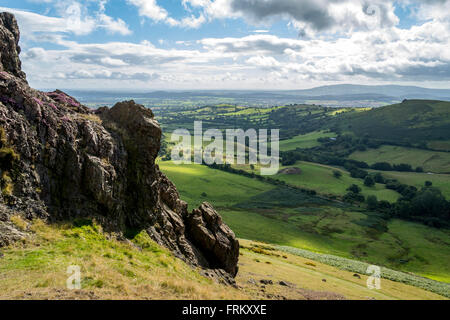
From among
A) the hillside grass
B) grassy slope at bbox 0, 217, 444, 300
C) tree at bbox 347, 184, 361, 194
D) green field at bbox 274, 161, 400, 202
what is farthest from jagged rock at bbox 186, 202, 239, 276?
tree at bbox 347, 184, 361, 194

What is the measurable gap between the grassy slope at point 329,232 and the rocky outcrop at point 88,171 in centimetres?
6814

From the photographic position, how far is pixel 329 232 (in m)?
118

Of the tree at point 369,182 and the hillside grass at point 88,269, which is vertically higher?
the hillside grass at point 88,269

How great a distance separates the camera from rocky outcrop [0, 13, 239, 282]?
916 inches

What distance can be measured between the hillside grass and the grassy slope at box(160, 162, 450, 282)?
7981cm

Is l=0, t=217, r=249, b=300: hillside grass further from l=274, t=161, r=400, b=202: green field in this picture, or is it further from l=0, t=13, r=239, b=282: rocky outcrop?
l=274, t=161, r=400, b=202: green field

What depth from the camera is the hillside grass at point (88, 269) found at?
16.8m

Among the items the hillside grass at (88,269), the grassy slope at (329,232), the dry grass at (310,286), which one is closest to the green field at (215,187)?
the grassy slope at (329,232)

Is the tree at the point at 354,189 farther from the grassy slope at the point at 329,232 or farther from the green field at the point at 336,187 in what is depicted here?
the grassy slope at the point at 329,232

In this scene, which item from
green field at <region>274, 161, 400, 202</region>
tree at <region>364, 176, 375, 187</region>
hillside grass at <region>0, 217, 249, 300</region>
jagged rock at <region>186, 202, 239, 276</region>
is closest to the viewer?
hillside grass at <region>0, 217, 249, 300</region>

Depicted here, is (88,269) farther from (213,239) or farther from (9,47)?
(9,47)

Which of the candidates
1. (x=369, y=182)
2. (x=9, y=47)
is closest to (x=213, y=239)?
(x=9, y=47)
